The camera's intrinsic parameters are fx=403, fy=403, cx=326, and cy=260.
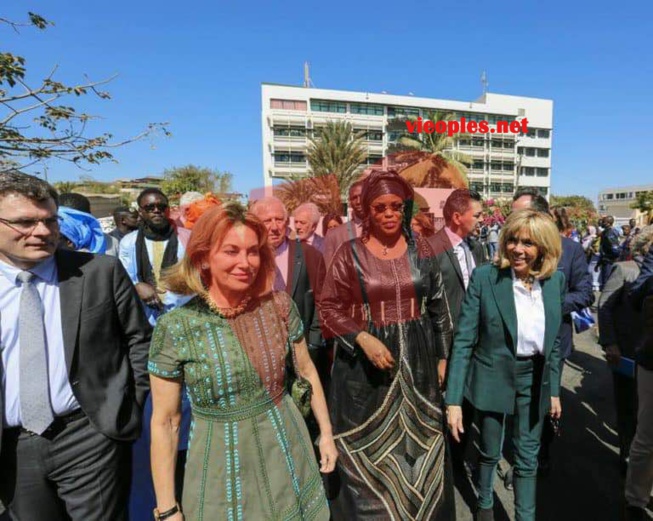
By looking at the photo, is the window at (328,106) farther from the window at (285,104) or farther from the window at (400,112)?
the window at (400,112)

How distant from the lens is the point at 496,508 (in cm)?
296

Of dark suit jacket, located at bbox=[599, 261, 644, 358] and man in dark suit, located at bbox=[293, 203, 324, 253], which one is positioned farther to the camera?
man in dark suit, located at bbox=[293, 203, 324, 253]

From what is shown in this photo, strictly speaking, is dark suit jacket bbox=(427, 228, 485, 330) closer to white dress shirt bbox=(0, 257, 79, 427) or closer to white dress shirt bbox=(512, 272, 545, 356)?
white dress shirt bbox=(512, 272, 545, 356)

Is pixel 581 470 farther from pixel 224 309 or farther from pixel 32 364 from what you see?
pixel 32 364

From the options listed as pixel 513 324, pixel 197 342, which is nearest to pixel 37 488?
pixel 197 342

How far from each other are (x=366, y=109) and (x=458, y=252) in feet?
174

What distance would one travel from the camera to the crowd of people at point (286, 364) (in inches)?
64.0

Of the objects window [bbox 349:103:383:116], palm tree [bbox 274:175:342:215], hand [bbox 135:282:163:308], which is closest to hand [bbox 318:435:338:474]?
hand [bbox 135:282:163:308]

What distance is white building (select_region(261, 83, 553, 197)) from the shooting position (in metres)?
48.2

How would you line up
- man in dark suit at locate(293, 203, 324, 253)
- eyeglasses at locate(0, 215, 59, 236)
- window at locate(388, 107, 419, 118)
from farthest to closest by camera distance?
1. window at locate(388, 107, 419, 118)
2. man in dark suit at locate(293, 203, 324, 253)
3. eyeglasses at locate(0, 215, 59, 236)

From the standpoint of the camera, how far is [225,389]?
1597mm

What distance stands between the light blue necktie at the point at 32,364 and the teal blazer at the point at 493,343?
7.14ft

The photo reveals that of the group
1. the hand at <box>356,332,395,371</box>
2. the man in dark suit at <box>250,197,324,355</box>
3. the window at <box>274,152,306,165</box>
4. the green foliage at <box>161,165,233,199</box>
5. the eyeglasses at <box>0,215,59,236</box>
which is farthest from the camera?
the window at <box>274,152,306,165</box>

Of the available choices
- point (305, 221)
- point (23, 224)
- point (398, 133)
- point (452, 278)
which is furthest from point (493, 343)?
point (398, 133)
